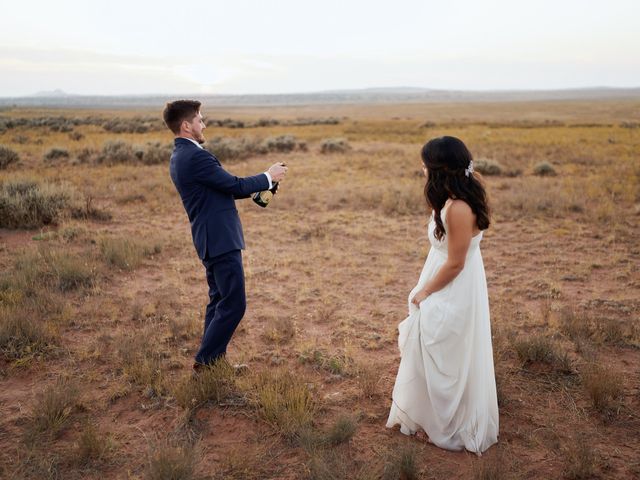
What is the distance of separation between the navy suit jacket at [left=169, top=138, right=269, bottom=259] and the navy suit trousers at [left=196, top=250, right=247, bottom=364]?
0.13 meters

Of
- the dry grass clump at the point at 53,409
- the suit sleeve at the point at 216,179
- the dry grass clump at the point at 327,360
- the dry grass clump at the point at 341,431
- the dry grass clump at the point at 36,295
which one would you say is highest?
the suit sleeve at the point at 216,179

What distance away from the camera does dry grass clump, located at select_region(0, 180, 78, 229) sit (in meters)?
9.44

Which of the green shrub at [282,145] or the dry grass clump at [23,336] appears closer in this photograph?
the dry grass clump at [23,336]

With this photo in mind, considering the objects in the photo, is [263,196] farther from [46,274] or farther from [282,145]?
[282,145]

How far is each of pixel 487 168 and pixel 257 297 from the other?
12.6m

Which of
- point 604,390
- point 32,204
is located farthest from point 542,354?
point 32,204

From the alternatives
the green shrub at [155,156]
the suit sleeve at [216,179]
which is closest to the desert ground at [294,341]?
the suit sleeve at [216,179]

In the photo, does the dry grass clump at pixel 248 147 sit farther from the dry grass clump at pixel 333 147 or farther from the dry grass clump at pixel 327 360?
the dry grass clump at pixel 327 360

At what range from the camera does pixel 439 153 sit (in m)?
3.02

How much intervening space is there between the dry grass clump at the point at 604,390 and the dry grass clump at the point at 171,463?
10.9 ft

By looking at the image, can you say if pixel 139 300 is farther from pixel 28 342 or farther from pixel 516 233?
pixel 516 233

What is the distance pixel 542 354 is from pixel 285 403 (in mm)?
2741

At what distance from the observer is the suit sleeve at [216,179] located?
3615 mm

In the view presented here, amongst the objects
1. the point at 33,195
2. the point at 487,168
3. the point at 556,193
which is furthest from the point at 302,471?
the point at 487,168
